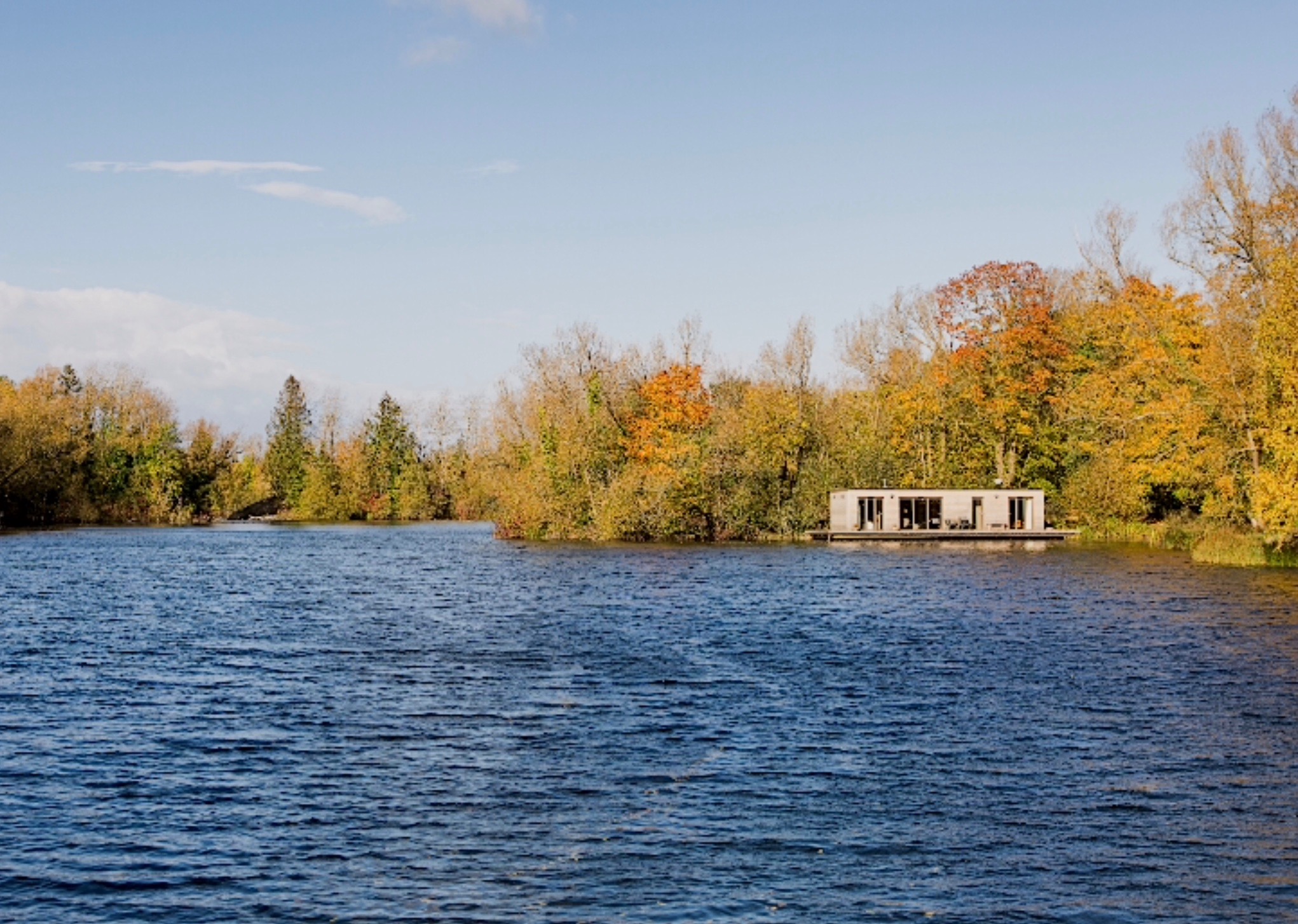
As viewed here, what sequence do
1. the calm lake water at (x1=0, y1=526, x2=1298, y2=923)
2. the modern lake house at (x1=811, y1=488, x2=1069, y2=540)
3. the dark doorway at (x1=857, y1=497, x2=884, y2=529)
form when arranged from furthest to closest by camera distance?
1. the dark doorway at (x1=857, y1=497, x2=884, y2=529)
2. the modern lake house at (x1=811, y1=488, x2=1069, y2=540)
3. the calm lake water at (x1=0, y1=526, x2=1298, y2=923)

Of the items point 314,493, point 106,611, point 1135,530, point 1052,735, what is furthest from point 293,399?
point 1052,735

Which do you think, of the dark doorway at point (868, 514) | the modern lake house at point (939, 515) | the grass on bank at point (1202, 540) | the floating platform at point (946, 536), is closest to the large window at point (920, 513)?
the modern lake house at point (939, 515)

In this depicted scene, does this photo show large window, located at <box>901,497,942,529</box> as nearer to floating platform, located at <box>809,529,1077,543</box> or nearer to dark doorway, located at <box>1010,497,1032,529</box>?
floating platform, located at <box>809,529,1077,543</box>

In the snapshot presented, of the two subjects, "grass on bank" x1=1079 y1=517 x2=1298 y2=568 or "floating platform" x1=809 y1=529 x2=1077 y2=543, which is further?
"floating platform" x1=809 y1=529 x2=1077 y2=543

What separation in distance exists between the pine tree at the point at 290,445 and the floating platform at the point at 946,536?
2765 inches

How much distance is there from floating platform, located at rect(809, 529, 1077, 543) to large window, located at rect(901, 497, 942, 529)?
1.75m

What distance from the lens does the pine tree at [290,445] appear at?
128 meters

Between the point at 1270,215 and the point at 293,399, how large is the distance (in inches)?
4114

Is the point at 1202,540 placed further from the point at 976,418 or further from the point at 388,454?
the point at 388,454

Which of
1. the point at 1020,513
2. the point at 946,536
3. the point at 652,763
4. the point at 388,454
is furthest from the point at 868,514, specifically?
the point at 388,454

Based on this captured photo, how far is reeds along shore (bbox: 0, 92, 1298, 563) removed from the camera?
5238 centimetres

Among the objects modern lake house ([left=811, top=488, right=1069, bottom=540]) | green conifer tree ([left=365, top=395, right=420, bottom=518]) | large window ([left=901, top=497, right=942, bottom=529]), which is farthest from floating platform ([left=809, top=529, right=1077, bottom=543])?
green conifer tree ([left=365, top=395, right=420, bottom=518])

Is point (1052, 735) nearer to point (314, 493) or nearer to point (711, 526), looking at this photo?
point (711, 526)

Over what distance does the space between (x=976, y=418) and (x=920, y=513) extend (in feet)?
21.7
